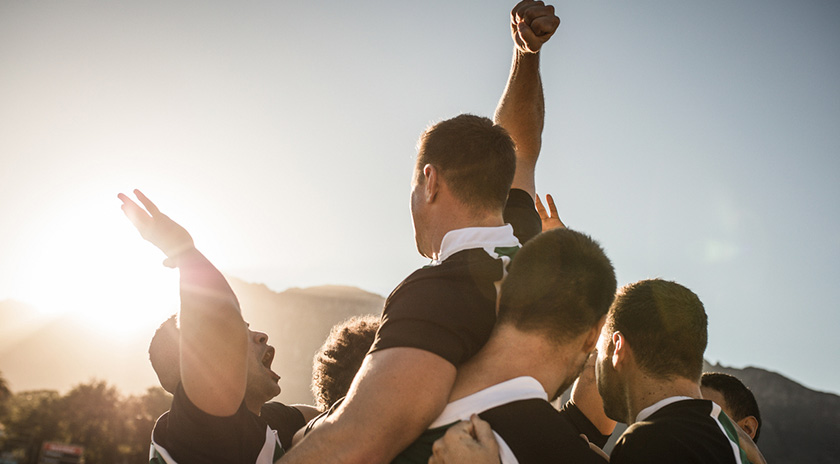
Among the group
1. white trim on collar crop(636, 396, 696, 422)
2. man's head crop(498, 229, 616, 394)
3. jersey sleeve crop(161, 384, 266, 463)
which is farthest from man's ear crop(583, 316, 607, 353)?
jersey sleeve crop(161, 384, 266, 463)

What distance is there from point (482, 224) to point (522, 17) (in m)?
2.01

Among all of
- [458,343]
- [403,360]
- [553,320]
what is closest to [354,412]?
[403,360]

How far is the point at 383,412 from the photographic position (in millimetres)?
2328

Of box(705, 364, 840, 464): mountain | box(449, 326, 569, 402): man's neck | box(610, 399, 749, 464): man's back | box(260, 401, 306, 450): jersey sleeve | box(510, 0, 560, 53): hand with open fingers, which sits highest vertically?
box(510, 0, 560, 53): hand with open fingers

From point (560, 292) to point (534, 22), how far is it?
7.95 ft

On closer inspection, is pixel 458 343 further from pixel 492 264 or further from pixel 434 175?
pixel 434 175

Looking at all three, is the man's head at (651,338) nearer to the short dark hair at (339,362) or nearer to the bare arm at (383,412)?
the bare arm at (383,412)

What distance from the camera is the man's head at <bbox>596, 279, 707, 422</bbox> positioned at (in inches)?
139

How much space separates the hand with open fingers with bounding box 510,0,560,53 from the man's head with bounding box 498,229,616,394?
6.72 feet

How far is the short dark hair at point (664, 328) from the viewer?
3516 mm

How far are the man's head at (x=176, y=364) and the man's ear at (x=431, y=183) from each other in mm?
1466

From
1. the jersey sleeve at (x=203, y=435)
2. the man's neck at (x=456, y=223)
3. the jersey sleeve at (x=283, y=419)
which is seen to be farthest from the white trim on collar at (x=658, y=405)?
the jersey sleeve at (x=283, y=419)

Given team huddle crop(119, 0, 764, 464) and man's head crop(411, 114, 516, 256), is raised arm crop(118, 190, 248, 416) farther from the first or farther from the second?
man's head crop(411, 114, 516, 256)

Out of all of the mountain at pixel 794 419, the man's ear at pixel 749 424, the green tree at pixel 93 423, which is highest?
the man's ear at pixel 749 424
